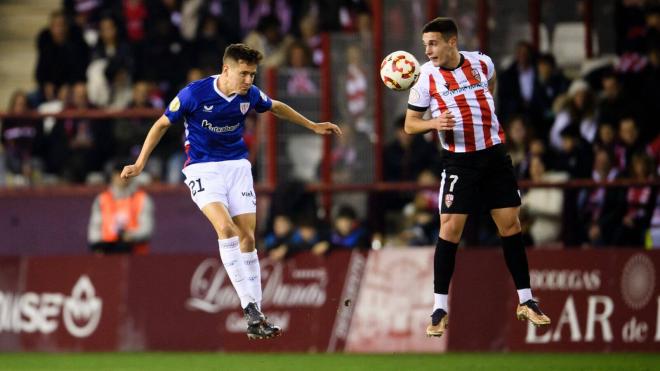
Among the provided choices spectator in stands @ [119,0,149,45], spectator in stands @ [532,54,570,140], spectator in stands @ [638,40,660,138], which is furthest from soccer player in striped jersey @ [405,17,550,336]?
spectator in stands @ [119,0,149,45]

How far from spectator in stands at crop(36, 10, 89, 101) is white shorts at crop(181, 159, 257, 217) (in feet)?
24.0

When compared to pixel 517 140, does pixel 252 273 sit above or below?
below

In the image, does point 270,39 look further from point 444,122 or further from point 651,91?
point 444,122

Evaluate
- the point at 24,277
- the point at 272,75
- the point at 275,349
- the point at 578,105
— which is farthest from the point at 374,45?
the point at 24,277

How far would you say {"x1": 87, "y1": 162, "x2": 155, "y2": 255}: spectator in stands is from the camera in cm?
1791

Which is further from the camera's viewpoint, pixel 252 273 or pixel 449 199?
pixel 252 273

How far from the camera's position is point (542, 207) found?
1689 cm

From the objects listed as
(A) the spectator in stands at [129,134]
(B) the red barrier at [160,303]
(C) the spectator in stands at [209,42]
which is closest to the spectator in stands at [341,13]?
(C) the spectator in stands at [209,42]

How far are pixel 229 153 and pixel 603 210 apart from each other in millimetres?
5062

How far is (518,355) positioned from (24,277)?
5805mm

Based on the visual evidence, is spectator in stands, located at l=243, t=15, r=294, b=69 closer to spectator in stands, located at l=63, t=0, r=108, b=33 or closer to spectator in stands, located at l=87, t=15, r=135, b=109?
spectator in stands, located at l=87, t=15, r=135, b=109

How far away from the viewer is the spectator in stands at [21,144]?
1855cm

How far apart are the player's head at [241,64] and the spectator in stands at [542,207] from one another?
4830mm

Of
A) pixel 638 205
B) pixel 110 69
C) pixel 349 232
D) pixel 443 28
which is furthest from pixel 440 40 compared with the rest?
pixel 110 69
